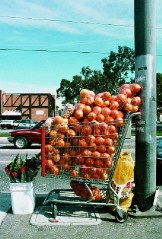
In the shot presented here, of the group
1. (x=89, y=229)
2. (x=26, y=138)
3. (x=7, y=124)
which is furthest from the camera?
(x=7, y=124)

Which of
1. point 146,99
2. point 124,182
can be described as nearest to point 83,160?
point 124,182

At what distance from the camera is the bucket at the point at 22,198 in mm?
5227

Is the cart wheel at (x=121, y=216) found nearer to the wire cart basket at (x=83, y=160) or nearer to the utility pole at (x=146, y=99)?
the wire cart basket at (x=83, y=160)

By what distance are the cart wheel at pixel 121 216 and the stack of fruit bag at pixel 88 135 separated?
50 cm

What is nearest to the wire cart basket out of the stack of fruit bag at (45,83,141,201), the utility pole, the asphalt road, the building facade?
the stack of fruit bag at (45,83,141,201)

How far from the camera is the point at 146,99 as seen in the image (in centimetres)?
512

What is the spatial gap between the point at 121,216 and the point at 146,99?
1.68 meters

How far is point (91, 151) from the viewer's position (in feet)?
15.9

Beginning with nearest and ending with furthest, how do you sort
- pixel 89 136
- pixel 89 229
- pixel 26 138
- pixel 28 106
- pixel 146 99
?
pixel 89 229
pixel 89 136
pixel 146 99
pixel 26 138
pixel 28 106

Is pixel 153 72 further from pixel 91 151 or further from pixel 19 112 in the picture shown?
pixel 19 112

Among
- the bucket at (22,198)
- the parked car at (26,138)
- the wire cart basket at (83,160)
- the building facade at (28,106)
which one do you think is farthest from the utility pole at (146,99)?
the building facade at (28,106)

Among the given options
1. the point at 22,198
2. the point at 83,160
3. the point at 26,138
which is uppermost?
the point at 83,160

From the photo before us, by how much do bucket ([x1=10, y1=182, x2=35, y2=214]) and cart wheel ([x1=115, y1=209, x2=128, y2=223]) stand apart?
4.22 ft

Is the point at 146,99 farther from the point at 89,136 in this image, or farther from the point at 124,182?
the point at 124,182
